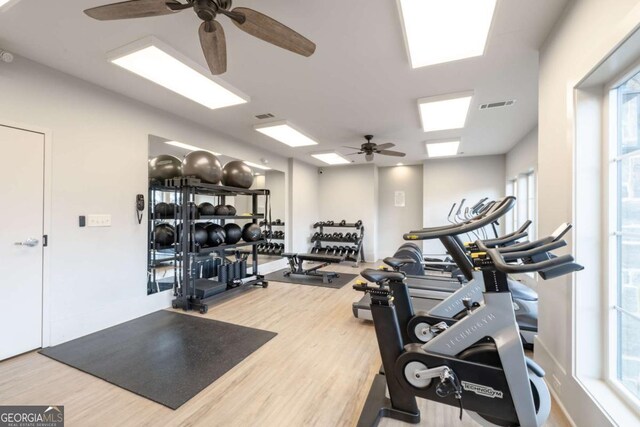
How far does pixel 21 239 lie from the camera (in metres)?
2.66

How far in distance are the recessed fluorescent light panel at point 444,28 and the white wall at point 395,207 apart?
5806 mm

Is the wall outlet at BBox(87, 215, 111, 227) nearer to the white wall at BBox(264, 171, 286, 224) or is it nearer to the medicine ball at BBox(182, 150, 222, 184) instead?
the medicine ball at BBox(182, 150, 222, 184)

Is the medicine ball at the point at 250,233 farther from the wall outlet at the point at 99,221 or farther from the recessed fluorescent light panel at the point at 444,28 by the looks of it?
the recessed fluorescent light panel at the point at 444,28

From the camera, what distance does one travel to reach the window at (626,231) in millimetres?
1554

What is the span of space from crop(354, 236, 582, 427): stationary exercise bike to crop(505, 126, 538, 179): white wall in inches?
167

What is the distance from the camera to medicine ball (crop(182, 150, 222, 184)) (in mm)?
3902

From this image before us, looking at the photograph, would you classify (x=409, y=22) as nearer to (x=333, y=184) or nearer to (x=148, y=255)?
(x=148, y=255)

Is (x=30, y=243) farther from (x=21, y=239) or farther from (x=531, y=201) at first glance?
(x=531, y=201)

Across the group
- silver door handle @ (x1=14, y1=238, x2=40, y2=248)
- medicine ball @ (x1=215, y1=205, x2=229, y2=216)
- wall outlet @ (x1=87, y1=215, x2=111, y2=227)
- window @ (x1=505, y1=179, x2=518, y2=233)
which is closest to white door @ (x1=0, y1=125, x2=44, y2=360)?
silver door handle @ (x1=14, y1=238, x2=40, y2=248)

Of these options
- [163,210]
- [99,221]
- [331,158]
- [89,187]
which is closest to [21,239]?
[99,221]

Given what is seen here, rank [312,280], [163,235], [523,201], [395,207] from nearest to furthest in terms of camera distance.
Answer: [163,235] → [312,280] → [523,201] → [395,207]

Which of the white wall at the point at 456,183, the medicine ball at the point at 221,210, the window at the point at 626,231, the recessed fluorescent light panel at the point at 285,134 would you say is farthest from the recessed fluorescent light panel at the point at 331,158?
the window at the point at 626,231

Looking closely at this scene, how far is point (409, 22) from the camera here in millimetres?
2086

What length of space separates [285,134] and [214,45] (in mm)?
3027
